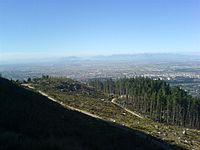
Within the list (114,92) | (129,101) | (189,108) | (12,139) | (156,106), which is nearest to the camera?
(12,139)

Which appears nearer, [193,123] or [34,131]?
[34,131]

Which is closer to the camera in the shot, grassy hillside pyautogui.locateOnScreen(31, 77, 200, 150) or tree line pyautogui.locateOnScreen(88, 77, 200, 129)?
grassy hillside pyautogui.locateOnScreen(31, 77, 200, 150)

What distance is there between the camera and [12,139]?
12.6m

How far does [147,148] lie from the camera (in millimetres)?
25422

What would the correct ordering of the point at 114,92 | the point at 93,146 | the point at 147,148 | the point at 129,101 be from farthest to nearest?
the point at 114,92, the point at 129,101, the point at 147,148, the point at 93,146

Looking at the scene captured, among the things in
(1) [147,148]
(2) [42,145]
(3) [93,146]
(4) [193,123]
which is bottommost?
(4) [193,123]

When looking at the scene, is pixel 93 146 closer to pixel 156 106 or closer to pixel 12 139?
pixel 12 139

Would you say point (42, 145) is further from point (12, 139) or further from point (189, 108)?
point (189, 108)

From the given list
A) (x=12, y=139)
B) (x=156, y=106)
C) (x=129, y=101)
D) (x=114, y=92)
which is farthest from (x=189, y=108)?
(x=12, y=139)

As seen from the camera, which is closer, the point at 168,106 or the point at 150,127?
the point at 150,127

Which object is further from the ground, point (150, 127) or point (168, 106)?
point (150, 127)

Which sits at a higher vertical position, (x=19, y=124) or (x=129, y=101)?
(x=19, y=124)

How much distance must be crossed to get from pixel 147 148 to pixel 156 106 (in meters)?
73.2

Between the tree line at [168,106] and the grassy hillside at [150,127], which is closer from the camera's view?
the grassy hillside at [150,127]
